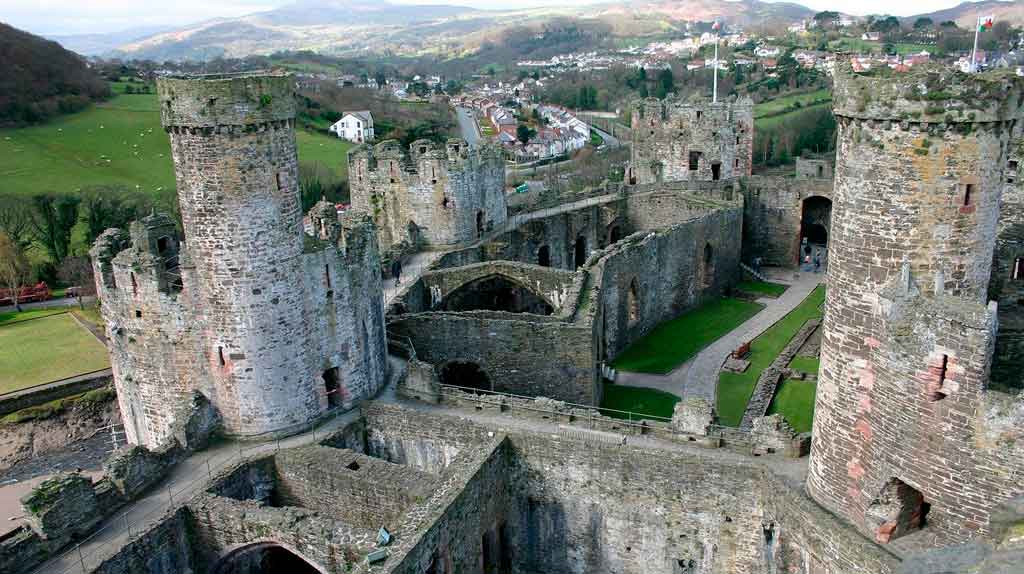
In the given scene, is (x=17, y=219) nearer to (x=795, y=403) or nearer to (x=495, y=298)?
(x=495, y=298)

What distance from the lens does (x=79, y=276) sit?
46688mm

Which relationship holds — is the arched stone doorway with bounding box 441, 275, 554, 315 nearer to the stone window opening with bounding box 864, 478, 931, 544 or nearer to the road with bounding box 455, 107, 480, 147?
the stone window opening with bounding box 864, 478, 931, 544

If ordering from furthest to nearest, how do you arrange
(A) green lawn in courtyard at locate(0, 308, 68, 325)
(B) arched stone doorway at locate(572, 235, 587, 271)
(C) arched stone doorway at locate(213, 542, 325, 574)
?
(A) green lawn in courtyard at locate(0, 308, 68, 325), (B) arched stone doorway at locate(572, 235, 587, 271), (C) arched stone doorway at locate(213, 542, 325, 574)

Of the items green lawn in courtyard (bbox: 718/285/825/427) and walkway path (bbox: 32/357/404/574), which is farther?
green lawn in courtyard (bbox: 718/285/825/427)

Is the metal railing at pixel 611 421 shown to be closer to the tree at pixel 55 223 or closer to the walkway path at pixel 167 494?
the walkway path at pixel 167 494

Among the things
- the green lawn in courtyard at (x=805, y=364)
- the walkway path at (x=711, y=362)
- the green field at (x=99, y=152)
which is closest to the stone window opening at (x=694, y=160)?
the walkway path at (x=711, y=362)

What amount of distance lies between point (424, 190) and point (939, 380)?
24.8 metres

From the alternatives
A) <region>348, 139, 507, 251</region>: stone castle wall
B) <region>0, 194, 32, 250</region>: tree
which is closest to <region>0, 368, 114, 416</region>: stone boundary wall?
<region>348, 139, 507, 251</region>: stone castle wall

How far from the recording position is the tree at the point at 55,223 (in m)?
50.7

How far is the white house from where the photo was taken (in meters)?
87.9

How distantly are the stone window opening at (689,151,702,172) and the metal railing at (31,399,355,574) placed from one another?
28.2 meters

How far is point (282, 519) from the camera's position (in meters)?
15.8

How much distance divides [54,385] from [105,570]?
24816 millimetres

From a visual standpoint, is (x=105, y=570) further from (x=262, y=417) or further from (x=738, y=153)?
(x=738, y=153)
